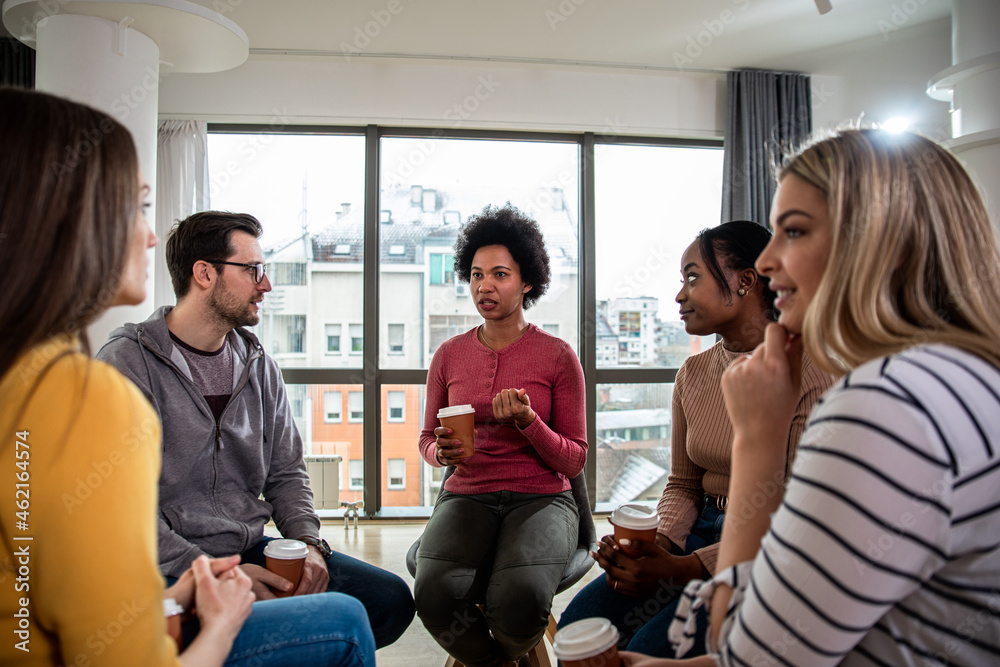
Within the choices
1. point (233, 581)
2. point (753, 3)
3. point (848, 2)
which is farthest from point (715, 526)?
point (848, 2)

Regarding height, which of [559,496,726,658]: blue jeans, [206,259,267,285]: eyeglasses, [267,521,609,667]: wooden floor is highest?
[206,259,267,285]: eyeglasses

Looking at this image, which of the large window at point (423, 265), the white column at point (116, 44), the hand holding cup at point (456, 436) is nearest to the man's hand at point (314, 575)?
the hand holding cup at point (456, 436)

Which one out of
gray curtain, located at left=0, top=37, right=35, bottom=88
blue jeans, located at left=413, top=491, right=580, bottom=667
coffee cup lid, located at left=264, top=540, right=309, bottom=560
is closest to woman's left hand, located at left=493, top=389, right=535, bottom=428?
blue jeans, located at left=413, top=491, right=580, bottom=667

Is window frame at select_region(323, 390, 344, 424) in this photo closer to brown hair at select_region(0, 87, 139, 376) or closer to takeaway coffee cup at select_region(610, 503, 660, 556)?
takeaway coffee cup at select_region(610, 503, 660, 556)

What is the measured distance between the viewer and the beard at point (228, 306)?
1.77 metres

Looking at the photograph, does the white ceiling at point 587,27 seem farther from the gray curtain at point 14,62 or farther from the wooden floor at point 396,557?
the wooden floor at point 396,557

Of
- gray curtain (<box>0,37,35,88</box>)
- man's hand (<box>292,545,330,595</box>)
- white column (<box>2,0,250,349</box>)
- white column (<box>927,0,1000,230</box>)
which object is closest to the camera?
man's hand (<box>292,545,330,595</box>)

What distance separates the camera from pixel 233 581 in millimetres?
934

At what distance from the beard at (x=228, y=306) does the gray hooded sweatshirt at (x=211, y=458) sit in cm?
8

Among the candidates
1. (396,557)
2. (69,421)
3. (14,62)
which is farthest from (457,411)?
(14,62)

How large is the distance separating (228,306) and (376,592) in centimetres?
92

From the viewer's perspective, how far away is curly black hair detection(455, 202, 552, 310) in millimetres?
2336

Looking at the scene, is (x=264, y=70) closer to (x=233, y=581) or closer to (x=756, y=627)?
(x=233, y=581)

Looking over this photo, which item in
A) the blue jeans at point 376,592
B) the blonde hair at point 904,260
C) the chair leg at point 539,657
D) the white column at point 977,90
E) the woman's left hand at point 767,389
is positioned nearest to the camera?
the blonde hair at point 904,260
